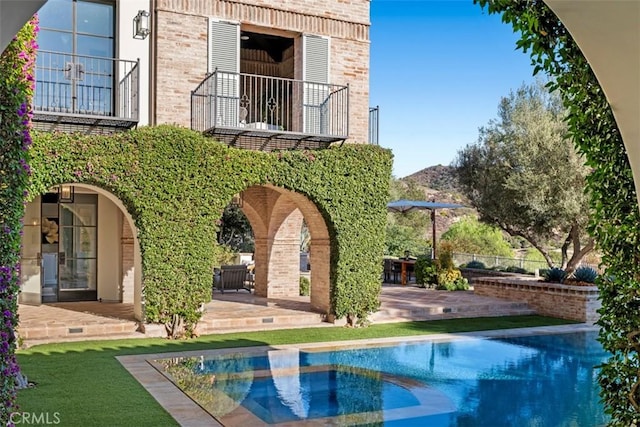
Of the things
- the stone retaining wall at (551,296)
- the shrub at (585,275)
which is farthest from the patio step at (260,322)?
the shrub at (585,275)

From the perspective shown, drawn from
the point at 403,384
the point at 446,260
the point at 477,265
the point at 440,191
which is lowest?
the point at 403,384

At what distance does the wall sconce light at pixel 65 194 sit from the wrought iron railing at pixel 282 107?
4.86 m

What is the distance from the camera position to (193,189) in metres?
12.1

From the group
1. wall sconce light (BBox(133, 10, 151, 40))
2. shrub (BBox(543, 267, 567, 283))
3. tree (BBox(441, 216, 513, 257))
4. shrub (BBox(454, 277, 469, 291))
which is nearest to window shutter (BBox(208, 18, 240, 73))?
wall sconce light (BBox(133, 10, 151, 40))

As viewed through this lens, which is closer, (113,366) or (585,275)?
(113,366)

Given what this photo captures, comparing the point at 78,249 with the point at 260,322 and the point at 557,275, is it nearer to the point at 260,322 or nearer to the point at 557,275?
the point at 260,322

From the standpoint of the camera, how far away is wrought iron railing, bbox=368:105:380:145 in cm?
1451

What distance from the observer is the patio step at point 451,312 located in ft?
47.4

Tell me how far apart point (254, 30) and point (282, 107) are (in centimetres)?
189

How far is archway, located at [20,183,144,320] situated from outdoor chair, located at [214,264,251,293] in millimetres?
2868

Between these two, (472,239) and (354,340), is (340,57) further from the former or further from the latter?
(472,239)

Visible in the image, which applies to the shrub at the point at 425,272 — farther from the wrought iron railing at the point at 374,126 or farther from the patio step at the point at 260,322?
the patio step at the point at 260,322

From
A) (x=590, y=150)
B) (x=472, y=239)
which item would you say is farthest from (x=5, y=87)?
(x=472, y=239)

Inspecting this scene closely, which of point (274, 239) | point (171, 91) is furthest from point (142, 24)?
point (274, 239)
